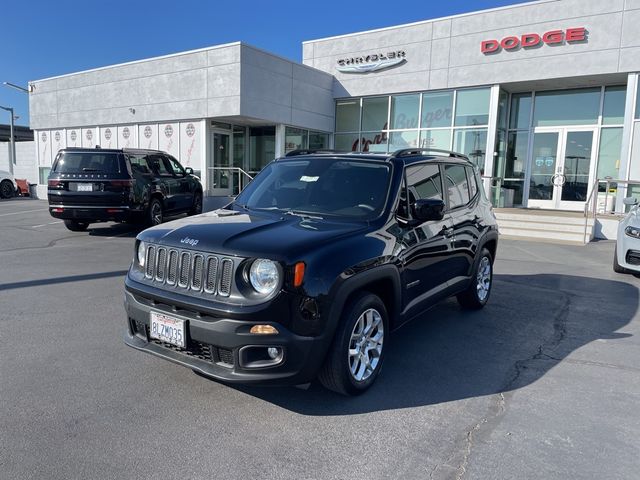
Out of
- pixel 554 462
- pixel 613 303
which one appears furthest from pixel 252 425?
pixel 613 303

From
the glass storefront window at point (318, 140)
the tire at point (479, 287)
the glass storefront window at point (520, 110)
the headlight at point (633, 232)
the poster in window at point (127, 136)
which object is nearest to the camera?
the tire at point (479, 287)

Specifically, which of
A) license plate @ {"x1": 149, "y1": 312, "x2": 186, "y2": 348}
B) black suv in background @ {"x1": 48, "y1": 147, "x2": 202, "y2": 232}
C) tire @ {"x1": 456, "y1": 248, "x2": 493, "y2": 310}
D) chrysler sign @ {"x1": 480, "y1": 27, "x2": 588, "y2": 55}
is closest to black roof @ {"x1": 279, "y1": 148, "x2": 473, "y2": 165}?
tire @ {"x1": 456, "y1": 248, "x2": 493, "y2": 310}

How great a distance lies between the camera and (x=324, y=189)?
4441 mm

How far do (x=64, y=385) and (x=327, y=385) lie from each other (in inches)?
81.3

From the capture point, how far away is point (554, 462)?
2904mm

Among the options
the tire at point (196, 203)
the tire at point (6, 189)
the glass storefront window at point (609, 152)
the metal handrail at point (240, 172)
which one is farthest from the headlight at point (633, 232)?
the tire at point (6, 189)

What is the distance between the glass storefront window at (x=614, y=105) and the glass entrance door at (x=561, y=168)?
612 millimetres

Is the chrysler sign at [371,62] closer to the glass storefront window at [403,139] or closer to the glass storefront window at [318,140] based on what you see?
the glass storefront window at [403,139]

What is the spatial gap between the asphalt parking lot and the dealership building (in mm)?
11238

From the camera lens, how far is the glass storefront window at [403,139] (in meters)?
18.7

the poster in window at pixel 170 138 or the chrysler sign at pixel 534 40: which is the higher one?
the chrysler sign at pixel 534 40

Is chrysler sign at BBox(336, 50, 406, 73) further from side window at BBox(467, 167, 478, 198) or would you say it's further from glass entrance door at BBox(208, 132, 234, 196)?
side window at BBox(467, 167, 478, 198)

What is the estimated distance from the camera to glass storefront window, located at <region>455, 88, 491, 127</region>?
17000mm

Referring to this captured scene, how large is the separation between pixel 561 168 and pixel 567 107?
82.5 inches
